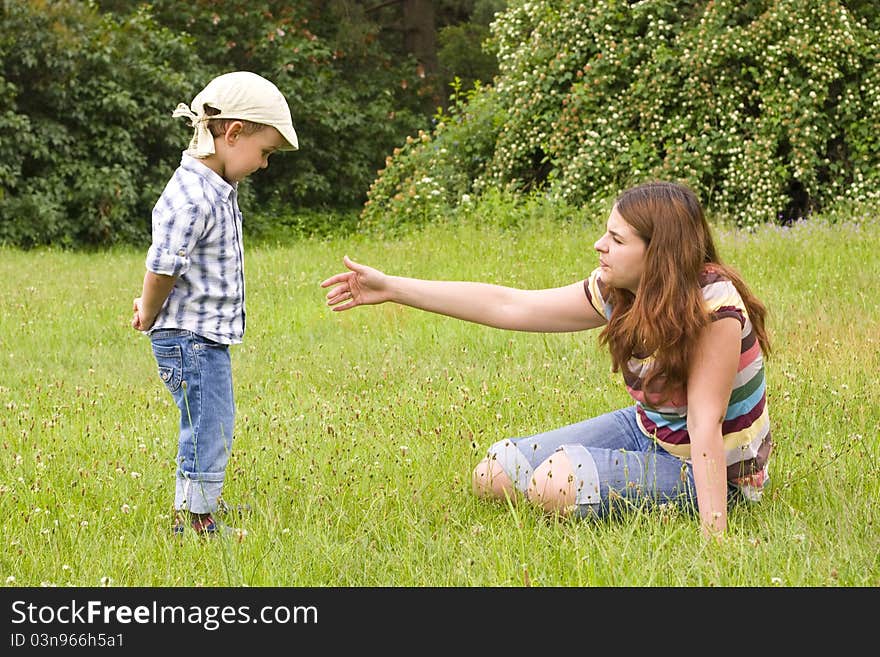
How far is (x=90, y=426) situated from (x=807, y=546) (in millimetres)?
3372

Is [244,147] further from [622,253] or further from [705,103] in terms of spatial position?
[705,103]

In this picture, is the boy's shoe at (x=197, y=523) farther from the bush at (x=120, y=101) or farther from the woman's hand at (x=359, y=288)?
the bush at (x=120, y=101)

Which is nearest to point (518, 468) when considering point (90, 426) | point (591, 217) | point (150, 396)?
point (90, 426)

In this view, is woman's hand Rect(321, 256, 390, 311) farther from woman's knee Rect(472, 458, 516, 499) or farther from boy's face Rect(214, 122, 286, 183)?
woman's knee Rect(472, 458, 516, 499)

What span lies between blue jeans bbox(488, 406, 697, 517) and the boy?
3.45 ft

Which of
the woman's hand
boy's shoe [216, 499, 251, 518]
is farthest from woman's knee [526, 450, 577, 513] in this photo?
boy's shoe [216, 499, 251, 518]

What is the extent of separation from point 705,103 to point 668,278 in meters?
8.45

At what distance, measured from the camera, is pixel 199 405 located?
3.64m

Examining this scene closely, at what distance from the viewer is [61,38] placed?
49.9ft

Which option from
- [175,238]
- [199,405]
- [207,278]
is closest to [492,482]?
[199,405]

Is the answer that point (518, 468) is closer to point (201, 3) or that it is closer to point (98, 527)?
point (98, 527)

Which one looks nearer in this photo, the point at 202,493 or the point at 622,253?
the point at 622,253

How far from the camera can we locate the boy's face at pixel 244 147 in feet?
11.9

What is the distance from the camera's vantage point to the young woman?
3.38m
